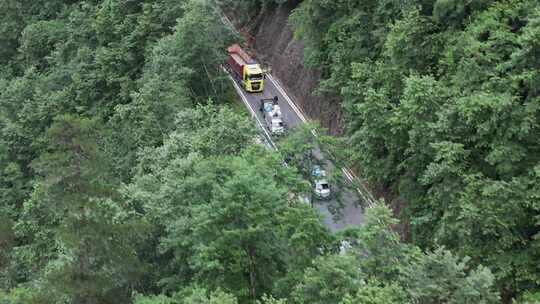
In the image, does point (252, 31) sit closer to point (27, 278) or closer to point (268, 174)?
point (27, 278)

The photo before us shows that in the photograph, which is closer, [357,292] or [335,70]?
[357,292]

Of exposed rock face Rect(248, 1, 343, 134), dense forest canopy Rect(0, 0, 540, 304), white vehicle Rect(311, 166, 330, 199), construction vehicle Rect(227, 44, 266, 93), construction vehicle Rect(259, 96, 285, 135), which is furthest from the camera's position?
construction vehicle Rect(227, 44, 266, 93)

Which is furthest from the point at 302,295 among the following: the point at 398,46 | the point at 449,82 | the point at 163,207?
the point at 398,46

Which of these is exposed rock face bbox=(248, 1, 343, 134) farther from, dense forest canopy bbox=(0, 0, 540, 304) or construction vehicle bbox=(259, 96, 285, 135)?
dense forest canopy bbox=(0, 0, 540, 304)

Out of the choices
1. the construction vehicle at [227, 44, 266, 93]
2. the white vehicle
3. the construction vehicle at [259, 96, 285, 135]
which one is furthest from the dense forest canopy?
the construction vehicle at [227, 44, 266, 93]

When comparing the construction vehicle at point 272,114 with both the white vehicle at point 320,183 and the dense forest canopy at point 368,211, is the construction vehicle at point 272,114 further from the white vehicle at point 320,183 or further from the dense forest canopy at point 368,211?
the white vehicle at point 320,183

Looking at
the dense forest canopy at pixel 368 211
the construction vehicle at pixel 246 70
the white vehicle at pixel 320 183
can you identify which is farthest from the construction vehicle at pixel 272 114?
the white vehicle at pixel 320 183
